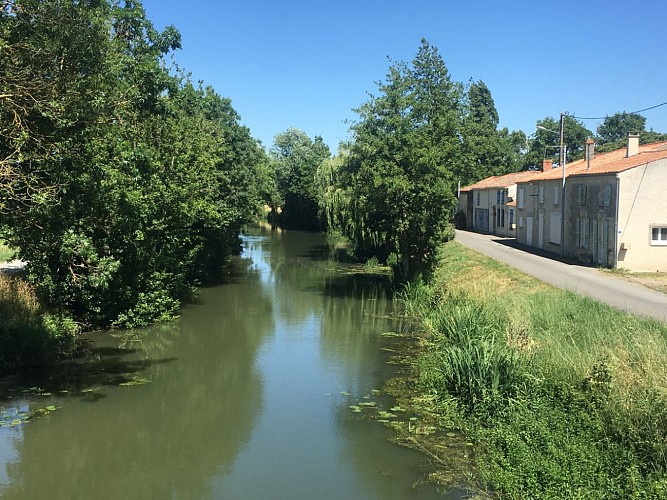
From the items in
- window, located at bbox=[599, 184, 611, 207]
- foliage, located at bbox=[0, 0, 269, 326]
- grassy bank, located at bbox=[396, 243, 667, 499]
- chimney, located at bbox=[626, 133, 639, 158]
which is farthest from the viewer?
chimney, located at bbox=[626, 133, 639, 158]

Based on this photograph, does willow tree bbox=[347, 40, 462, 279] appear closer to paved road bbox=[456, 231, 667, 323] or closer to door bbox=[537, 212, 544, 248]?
paved road bbox=[456, 231, 667, 323]

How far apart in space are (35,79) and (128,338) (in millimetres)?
9756

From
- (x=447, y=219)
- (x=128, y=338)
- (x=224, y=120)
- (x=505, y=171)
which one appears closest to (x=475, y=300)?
(x=447, y=219)

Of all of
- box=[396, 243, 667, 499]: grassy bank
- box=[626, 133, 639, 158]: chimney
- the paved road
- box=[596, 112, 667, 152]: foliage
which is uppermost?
box=[596, 112, 667, 152]: foliage

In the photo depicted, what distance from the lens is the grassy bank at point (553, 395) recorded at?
8.12 metres

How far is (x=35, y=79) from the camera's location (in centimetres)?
1080

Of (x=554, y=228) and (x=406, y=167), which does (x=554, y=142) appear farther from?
(x=406, y=167)

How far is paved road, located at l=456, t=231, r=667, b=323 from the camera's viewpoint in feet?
57.8

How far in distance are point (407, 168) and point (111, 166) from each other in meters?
13.4

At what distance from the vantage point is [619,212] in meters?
25.5

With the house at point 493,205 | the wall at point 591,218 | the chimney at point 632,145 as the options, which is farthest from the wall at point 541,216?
the chimney at point 632,145

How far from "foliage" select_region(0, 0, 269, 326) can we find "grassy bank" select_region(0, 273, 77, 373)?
81 centimetres

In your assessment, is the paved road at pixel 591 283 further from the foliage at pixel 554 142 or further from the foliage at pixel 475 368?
the foliage at pixel 554 142

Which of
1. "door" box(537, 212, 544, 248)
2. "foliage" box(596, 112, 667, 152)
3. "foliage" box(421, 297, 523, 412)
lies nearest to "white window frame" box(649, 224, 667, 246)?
"door" box(537, 212, 544, 248)
